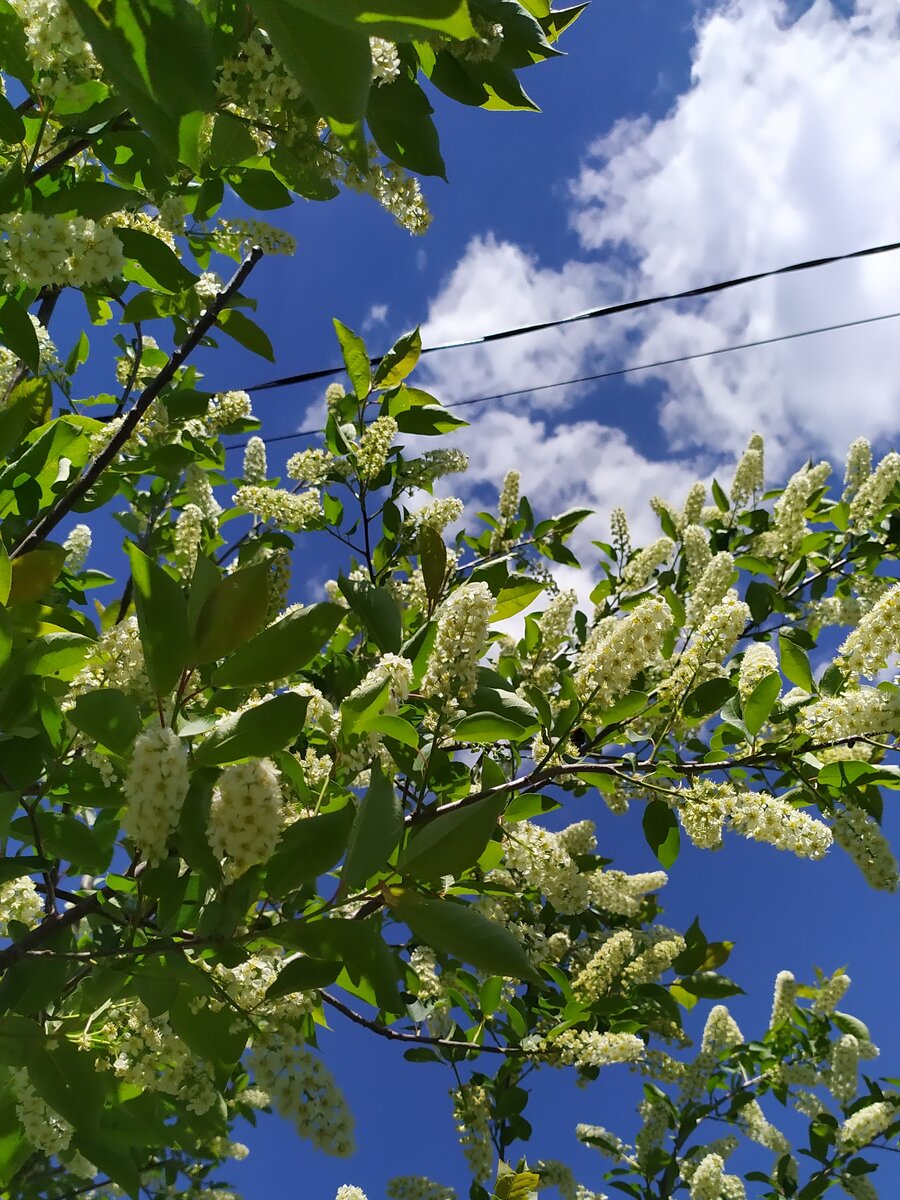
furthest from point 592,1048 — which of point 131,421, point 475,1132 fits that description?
point 131,421

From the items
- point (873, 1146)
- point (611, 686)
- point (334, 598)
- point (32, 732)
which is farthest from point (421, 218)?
point (873, 1146)

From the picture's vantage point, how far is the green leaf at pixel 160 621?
96cm

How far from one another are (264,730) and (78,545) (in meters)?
2.35

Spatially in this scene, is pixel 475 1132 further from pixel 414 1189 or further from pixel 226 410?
pixel 226 410

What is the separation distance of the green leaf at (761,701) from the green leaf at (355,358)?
1374 millimetres

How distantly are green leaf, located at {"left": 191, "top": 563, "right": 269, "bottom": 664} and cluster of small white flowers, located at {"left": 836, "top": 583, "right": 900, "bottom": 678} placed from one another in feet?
4.30

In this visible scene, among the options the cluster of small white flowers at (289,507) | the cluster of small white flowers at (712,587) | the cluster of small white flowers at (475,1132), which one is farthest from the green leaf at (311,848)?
the cluster of small white flowers at (475,1132)

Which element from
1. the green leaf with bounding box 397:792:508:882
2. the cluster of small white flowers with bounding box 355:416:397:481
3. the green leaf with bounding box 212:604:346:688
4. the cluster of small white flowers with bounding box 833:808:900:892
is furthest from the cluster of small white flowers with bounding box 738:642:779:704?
the cluster of small white flowers with bounding box 355:416:397:481

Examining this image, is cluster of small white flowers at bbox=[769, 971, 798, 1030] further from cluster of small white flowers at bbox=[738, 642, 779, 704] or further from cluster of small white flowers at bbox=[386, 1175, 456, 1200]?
cluster of small white flowers at bbox=[738, 642, 779, 704]

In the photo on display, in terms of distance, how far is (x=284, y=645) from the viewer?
1016mm

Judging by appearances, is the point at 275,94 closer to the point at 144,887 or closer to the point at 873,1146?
the point at 144,887

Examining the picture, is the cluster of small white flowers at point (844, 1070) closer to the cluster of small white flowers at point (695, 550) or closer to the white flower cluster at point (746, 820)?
the cluster of small white flowers at point (695, 550)

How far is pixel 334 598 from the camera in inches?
114

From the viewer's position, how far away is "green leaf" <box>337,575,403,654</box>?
1534 mm
